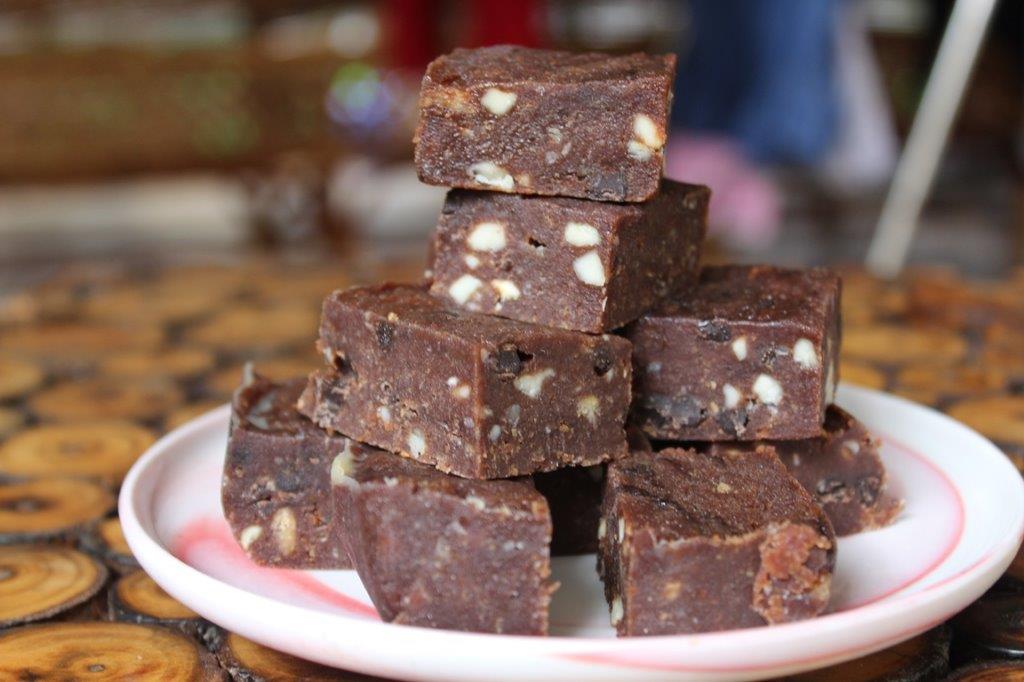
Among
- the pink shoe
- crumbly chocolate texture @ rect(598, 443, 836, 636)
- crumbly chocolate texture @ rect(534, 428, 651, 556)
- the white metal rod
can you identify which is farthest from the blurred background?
crumbly chocolate texture @ rect(598, 443, 836, 636)

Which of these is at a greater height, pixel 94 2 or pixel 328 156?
pixel 94 2

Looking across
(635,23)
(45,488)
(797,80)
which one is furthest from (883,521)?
(635,23)

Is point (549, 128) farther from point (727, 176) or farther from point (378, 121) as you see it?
point (378, 121)

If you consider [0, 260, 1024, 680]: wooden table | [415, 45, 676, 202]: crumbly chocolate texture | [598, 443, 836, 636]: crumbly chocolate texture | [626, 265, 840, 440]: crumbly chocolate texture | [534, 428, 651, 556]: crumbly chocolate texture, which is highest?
[415, 45, 676, 202]: crumbly chocolate texture

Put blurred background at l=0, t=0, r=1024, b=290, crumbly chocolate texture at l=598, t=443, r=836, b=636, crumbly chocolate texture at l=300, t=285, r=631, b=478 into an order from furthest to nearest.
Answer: blurred background at l=0, t=0, r=1024, b=290 → crumbly chocolate texture at l=300, t=285, r=631, b=478 → crumbly chocolate texture at l=598, t=443, r=836, b=636

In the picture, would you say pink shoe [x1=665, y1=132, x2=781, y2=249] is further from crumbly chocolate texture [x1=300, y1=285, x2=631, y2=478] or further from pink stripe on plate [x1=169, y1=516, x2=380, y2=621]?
pink stripe on plate [x1=169, y1=516, x2=380, y2=621]

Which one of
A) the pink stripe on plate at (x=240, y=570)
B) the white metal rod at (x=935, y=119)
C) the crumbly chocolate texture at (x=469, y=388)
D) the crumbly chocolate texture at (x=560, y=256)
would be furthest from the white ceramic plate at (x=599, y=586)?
the white metal rod at (x=935, y=119)

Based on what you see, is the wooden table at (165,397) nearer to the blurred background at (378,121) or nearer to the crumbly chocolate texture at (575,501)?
the crumbly chocolate texture at (575,501)

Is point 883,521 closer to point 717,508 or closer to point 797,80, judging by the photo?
point 717,508
